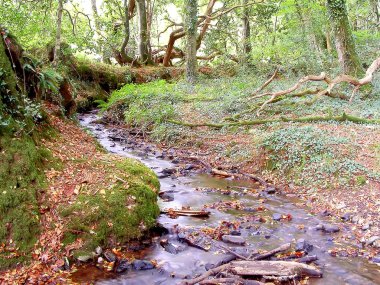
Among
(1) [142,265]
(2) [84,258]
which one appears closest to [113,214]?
(2) [84,258]

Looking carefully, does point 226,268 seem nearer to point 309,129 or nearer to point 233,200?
point 233,200

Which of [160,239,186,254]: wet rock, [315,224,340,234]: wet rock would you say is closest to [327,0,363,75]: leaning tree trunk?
[315,224,340,234]: wet rock

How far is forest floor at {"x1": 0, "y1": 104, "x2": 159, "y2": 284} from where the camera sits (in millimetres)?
4266

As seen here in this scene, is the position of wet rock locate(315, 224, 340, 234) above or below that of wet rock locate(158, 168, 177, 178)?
below

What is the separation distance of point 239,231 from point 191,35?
576 inches

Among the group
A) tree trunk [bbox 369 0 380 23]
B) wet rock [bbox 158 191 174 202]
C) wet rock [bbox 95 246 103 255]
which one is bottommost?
wet rock [bbox 158 191 174 202]

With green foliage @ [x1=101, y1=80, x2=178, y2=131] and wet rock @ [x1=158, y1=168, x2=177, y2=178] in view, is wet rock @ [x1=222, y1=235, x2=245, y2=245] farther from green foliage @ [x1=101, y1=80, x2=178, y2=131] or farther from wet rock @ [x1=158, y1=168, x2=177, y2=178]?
green foliage @ [x1=101, y1=80, x2=178, y2=131]

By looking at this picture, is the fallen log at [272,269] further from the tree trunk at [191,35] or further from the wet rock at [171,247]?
the tree trunk at [191,35]

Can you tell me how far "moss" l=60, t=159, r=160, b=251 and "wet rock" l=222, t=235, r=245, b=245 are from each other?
109cm

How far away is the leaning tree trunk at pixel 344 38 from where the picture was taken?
1353 centimetres

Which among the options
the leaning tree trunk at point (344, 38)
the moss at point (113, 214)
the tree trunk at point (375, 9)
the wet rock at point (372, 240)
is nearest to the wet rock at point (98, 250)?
the moss at point (113, 214)

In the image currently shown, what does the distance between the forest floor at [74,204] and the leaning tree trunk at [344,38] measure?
10.5m

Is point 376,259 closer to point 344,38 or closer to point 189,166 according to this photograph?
point 189,166

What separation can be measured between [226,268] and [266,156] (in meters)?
4.72
